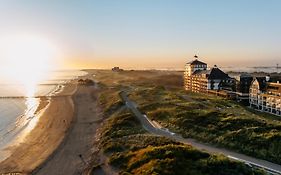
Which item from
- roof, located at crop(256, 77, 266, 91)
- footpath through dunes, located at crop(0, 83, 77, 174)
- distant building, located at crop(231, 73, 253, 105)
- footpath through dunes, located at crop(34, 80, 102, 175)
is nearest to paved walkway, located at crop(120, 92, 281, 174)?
footpath through dunes, located at crop(34, 80, 102, 175)

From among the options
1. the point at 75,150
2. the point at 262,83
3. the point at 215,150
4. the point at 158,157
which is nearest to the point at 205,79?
the point at 262,83

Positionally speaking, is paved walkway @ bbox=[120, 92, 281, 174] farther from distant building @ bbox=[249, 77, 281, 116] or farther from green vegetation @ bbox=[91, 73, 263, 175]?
distant building @ bbox=[249, 77, 281, 116]

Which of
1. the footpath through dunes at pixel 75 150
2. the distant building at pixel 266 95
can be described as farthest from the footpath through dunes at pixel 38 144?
the distant building at pixel 266 95

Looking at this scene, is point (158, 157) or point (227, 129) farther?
point (227, 129)

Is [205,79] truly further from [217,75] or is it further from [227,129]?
[227,129]

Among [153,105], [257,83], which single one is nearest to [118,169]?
[153,105]

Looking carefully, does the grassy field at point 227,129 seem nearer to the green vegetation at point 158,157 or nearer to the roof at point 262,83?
the green vegetation at point 158,157

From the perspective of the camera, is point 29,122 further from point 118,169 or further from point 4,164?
point 118,169
